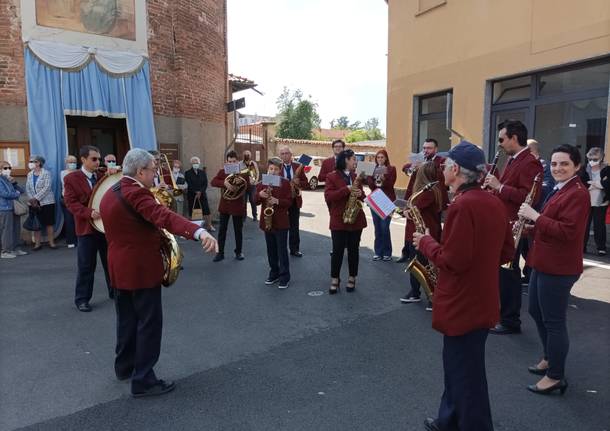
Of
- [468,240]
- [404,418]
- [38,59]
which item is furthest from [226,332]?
[38,59]

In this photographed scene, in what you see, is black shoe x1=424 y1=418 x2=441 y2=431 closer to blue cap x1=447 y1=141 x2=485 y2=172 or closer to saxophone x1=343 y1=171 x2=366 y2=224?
blue cap x1=447 y1=141 x2=485 y2=172

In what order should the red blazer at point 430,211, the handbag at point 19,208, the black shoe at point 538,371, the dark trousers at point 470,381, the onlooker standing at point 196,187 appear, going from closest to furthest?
the dark trousers at point 470,381, the black shoe at point 538,371, the red blazer at point 430,211, the handbag at point 19,208, the onlooker standing at point 196,187

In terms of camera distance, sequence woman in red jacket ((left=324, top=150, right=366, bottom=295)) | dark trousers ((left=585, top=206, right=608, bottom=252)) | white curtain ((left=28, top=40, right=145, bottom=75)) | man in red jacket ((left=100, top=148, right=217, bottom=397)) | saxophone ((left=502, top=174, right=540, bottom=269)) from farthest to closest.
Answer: white curtain ((left=28, top=40, right=145, bottom=75)) < dark trousers ((left=585, top=206, right=608, bottom=252)) < woman in red jacket ((left=324, top=150, right=366, bottom=295)) < saxophone ((left=502, top=174, right=540, bottom=269)) < man in red jacket ((left=100, top=148, right=217, bottom=397))

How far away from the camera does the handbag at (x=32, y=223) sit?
9234 mm

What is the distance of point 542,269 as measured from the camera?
3.61 metres

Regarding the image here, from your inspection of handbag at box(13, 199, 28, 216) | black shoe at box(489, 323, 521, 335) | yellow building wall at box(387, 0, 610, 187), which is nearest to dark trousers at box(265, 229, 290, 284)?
black shoe at box(489, 323, 521, 335)

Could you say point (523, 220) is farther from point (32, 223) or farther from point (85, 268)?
point (32, 223)

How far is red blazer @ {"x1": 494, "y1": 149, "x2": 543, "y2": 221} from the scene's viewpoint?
4578 mm

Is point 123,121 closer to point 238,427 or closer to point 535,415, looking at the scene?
point 238,427

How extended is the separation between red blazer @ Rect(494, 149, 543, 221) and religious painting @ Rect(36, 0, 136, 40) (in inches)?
376

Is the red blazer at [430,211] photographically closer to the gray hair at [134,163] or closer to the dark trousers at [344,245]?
the dark trousers at [344,245]

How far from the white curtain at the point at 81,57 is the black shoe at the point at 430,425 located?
10.1m

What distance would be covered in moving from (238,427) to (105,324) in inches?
108

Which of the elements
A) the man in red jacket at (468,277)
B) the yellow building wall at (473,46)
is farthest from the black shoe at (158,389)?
the yellow building wall at (473,46)
